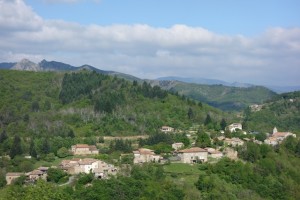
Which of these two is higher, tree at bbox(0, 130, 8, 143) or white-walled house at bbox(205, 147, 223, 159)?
white-walled house at bbox(205, 147, 223, 159)

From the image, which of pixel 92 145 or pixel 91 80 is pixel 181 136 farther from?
pixel 91 80

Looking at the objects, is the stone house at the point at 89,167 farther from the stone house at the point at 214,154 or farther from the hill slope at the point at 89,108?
the hill slope at the point at 89,108

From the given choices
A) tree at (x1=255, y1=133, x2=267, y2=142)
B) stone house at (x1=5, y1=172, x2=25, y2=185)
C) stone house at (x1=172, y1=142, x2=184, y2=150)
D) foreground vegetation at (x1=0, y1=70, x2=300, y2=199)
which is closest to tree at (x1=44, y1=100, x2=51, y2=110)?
foreground vegetation at (x1=0, y1=70, x2=300, y2=199)

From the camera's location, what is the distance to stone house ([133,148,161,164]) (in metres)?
59.6

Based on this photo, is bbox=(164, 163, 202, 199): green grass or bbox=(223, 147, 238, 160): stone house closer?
bbox=(164, 163, 202, 199): green grass

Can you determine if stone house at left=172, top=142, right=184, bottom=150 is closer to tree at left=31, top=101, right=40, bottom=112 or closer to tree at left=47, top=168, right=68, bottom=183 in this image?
tree at left=47, top=168, right=68, bottom=183


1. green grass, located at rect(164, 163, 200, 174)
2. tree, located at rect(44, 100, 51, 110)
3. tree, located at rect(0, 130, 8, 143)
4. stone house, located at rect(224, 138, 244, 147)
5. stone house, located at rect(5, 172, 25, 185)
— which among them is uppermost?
tree, located at rect(44, 100, 51, 110)

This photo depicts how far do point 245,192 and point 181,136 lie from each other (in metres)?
23.8

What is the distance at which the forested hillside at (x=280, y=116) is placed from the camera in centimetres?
10844

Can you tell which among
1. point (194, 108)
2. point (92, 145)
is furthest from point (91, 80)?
point (92, 145)

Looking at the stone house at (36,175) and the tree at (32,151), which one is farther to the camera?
the tree at (32,151)

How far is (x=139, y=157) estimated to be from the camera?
6016cm

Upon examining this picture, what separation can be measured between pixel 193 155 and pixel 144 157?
660 centimetres

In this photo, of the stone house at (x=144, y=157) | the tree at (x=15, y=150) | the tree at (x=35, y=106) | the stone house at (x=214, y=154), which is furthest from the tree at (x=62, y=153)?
the tree at (x=35, y=106)
